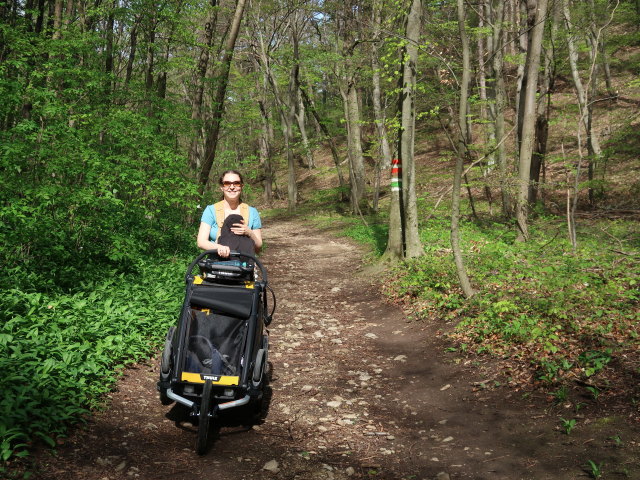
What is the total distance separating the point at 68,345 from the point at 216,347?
1929 millimetres

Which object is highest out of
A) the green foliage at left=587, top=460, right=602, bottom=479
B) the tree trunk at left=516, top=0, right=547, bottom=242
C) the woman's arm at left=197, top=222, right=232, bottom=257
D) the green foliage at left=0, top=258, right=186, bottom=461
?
the tree trunk at left=516, top=0, right=547, bottom=242

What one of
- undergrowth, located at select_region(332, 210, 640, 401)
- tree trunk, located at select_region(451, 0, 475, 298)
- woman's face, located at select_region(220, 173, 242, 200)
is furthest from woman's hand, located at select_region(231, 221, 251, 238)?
tree trunk, located at select_region(451, 0, 475, 298)

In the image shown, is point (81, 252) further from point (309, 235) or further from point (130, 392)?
point (309, 235)

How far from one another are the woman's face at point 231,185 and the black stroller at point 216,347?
0.78 metres

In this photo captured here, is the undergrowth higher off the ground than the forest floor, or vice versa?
the undergrowth

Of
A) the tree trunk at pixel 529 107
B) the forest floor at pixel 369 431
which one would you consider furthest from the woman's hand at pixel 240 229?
the tree trunk at pixel 529 107

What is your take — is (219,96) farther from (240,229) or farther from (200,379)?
(200,379)

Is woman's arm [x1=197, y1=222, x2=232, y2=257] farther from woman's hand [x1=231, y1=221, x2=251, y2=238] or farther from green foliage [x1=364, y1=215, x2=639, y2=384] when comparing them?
green foliage [x1=364, y1=215, x2=639, y2=384]

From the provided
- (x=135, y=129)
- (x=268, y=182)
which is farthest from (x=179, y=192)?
(x=268, y=182)

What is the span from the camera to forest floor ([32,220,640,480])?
3.33m

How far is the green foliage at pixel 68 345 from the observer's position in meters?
3.44

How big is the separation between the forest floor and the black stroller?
409 mm

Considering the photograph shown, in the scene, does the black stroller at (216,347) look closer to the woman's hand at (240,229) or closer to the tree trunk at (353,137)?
the woman's hand at (240,229)

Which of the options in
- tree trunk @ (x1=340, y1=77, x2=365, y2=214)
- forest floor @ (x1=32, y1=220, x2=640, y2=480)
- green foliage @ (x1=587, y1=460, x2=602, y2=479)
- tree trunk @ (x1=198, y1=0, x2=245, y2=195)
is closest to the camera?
green foliage @ (x1=587, y1=460, x2=602, y2=479)
